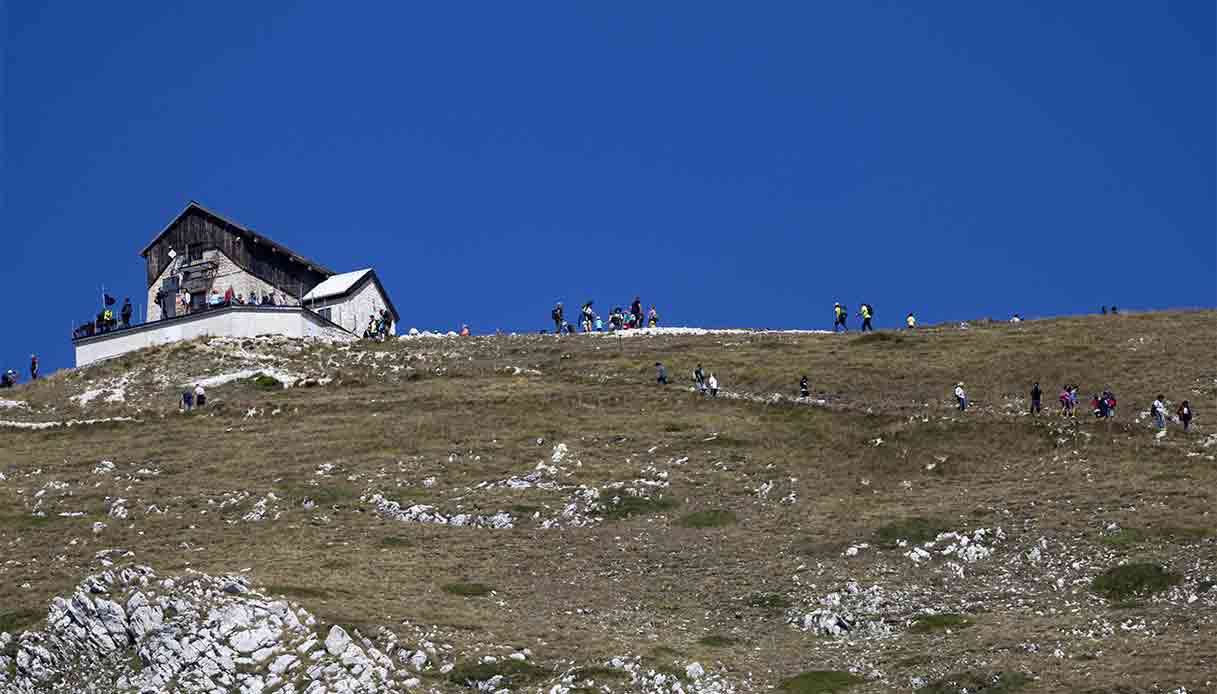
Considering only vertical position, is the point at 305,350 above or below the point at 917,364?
above

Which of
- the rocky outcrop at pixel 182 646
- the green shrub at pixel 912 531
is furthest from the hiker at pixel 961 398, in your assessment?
the rocky outcrop at pixel 182 646

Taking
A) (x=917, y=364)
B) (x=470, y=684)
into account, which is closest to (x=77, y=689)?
(x=470, y=684)

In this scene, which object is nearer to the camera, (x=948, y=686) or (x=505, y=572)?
(x=948, y=686)

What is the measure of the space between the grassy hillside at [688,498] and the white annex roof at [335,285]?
45.1ft

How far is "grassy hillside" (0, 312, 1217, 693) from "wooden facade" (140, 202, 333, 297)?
16.2 meters

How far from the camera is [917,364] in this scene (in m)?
111

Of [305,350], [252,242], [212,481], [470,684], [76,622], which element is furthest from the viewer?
[252,242]

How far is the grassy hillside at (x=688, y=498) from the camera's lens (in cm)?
6619

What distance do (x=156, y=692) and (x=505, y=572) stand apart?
16278 millimetres

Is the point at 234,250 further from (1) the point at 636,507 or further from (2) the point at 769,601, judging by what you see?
(2) the point at 769,601

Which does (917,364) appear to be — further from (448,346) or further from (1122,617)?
(1122,617)

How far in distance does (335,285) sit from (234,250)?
7.78 m

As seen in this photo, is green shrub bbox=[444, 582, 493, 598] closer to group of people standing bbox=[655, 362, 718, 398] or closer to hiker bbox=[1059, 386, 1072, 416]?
hiker bbox=[1059, 386, 1072, 416]

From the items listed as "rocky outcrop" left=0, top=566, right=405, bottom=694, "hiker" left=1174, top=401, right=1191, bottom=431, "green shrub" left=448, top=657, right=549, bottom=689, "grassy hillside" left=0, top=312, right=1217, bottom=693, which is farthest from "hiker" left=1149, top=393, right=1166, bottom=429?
"rocky outcrop" left=0, top=566, right=405, bottom=694
